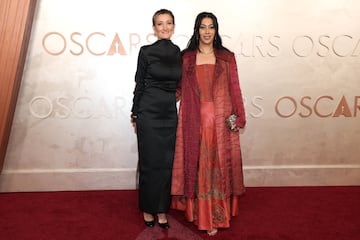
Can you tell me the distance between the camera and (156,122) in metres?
2.86

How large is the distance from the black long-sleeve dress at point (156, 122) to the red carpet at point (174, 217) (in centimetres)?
34

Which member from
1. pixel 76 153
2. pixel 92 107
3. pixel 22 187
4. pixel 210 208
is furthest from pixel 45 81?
pixel 210 208

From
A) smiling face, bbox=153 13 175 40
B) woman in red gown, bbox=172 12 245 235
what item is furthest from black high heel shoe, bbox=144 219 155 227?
smiling face, bbox=153 13 175 40

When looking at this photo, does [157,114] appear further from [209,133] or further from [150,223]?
[150,223]

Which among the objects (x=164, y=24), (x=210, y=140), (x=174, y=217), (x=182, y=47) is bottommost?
(x=174, y=217)

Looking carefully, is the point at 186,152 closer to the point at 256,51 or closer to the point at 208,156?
the point at 208,156

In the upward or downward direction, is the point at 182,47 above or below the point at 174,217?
above

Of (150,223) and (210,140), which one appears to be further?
(150,223)

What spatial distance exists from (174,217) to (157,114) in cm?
90

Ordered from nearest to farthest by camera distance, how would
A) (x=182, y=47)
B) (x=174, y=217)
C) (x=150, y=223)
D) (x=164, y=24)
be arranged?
(x=164, y=24) → (x=150, y=223) → (x=174, y=217) → (x=182, y=47)

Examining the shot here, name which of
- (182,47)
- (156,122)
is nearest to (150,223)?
(156,122)

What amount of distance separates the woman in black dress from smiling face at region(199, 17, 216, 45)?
21 centimetres

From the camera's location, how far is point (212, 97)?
2836mm

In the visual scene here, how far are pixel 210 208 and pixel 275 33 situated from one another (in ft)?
6.19
